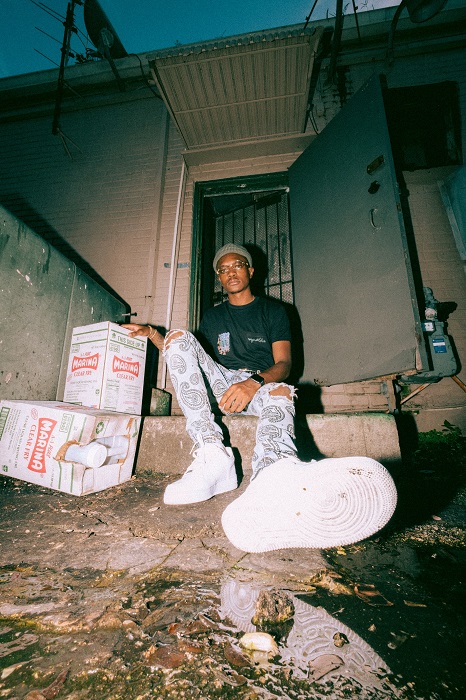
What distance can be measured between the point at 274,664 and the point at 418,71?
5942 millimetres

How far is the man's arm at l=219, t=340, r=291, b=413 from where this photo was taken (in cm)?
157

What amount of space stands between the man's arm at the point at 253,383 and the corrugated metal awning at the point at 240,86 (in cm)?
320

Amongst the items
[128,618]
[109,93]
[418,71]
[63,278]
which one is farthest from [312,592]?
[109,93]

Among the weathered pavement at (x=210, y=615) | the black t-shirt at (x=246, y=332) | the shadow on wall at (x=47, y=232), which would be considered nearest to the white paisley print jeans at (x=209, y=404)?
the black t-shirt at (x=246, y=332)

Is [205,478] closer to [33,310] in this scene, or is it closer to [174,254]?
[33,310]

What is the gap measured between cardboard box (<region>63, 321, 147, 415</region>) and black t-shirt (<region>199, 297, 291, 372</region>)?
636 mm

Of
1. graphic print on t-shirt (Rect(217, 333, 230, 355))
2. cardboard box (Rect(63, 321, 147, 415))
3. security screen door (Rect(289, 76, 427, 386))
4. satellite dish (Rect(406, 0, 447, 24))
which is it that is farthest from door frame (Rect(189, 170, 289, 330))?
satellite dish (Rect(406, 0, 447, 24))

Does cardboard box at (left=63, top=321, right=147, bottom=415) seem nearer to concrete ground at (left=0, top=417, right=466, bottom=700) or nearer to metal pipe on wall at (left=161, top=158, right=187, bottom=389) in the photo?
concrete ground at (left=0, top=417, right=466, bottom=700)

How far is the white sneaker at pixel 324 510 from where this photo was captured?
0.92m

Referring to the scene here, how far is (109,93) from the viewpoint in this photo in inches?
185

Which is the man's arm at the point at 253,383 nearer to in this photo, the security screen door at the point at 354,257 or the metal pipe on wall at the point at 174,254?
the security screen door at the point at 354,257

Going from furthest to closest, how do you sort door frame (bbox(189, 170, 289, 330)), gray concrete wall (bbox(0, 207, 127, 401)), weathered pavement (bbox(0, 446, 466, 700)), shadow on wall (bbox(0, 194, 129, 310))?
shadow on wall (bbox(0, 194, 129, 310)) → door frame (bbox(189, 170, 289, 330)) → gray concrete wall (bbox(0, 207, 127, 401)) → weathered pavement (bbox(0, 446, 466, 700))

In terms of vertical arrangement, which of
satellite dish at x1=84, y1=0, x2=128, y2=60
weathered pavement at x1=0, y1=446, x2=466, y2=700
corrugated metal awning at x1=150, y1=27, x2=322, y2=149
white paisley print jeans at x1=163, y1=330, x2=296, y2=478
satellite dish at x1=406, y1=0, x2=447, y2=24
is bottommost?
weathered pavement at x1=0, y1=446, x2=466, y2=700

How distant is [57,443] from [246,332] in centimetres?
143
